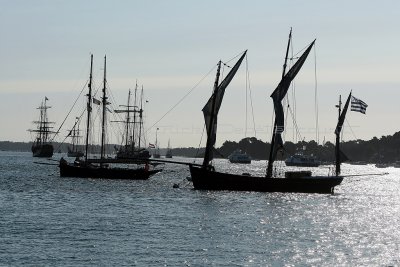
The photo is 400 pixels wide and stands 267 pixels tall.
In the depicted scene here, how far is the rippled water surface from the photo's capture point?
46812 millimetres

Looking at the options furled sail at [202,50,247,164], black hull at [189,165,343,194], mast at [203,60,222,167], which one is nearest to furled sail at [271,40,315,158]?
black hull at [189,165,343,194]

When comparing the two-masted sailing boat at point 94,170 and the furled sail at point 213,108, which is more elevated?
the furled sail at point 213,108

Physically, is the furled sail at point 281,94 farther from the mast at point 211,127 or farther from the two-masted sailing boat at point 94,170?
the two-masted sailing boat at point 94,170

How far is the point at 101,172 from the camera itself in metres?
128

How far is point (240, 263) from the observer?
149 feet

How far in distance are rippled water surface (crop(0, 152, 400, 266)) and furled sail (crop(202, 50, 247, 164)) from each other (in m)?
5.78

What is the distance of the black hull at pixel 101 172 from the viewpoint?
419 feet

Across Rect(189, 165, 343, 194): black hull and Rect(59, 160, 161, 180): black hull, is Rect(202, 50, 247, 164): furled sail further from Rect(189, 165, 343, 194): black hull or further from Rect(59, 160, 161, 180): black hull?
Rect(59, 160, 161, 180): black hull

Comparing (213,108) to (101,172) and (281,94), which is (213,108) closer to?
(281,94)

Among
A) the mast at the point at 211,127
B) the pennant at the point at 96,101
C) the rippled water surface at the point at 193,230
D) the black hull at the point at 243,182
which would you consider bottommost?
the rippled water surface at the point at 193,230

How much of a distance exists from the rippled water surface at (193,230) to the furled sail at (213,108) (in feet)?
19.0

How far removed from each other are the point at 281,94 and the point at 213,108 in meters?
8.65

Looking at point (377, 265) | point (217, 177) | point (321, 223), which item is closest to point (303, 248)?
point (377, 265)

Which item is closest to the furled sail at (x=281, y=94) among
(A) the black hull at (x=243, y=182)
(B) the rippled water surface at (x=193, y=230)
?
(A) the black hull at (x=243, y=182)
